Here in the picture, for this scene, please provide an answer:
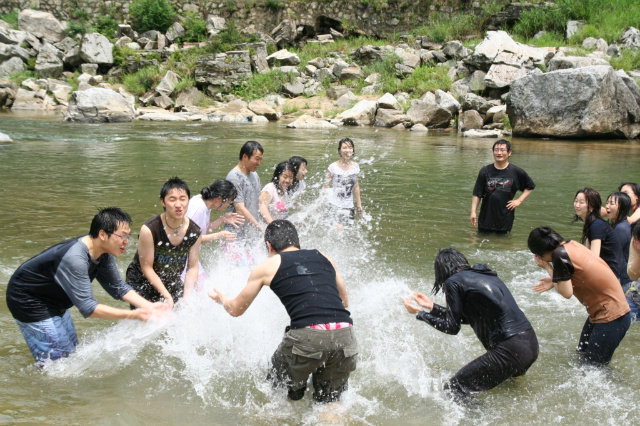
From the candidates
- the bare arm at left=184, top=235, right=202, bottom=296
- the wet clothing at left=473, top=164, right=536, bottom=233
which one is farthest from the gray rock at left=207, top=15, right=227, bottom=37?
the bare arm at left=184, top=235, right=202, bottom=296

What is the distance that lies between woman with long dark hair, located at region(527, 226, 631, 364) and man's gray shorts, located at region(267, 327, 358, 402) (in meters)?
1.47

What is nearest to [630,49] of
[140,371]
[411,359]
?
[411,359]

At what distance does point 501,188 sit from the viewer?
7227mm

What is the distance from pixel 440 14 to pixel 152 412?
32.0 meters

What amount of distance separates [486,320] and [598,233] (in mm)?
1677

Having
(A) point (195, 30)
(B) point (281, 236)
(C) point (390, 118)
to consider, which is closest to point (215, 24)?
(A) point (195, 30)

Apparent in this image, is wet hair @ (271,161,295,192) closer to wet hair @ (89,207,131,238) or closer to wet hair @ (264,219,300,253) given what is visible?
wet hair @ (264,219,300,253)

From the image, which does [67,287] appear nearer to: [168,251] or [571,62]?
[168,251]

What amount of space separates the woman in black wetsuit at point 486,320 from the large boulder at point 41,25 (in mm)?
35602

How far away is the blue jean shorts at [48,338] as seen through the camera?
374cm

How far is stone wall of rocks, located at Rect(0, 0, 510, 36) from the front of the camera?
32469 millimetres

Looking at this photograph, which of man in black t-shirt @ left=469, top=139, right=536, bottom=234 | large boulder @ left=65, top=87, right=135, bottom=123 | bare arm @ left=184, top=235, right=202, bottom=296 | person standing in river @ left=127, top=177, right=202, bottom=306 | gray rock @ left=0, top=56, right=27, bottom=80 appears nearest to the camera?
person standing in river @ left=127, top=177, right=202, bottom=306

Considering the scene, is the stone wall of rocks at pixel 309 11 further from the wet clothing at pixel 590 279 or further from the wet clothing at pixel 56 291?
the wet clothing at pixel 56 291

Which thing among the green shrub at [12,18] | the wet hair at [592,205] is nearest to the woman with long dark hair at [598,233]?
the wet hair at [592,205]
